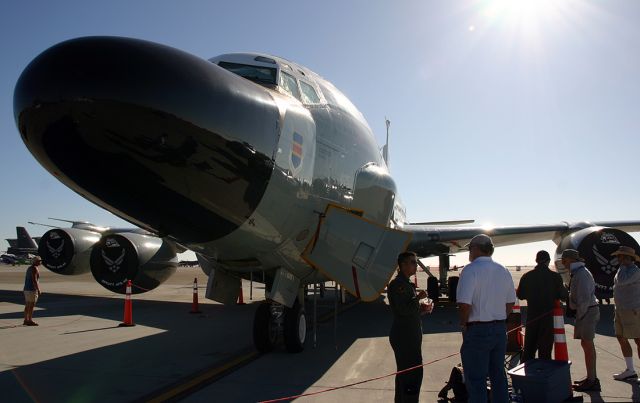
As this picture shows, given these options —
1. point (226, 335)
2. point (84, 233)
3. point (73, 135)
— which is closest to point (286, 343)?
point (226, 335)

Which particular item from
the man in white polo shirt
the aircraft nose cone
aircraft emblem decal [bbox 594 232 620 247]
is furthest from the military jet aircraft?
aircraft emblem decal [bbox 594 232 620 247]

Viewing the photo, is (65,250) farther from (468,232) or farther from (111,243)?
(468,232)

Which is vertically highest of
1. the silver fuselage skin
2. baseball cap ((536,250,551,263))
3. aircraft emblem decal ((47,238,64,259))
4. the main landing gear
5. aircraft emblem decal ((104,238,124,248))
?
the silver fuselage skin

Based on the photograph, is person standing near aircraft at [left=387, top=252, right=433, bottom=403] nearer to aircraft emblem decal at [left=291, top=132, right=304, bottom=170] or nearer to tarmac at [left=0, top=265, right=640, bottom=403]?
tarmac at [left=0, top=265, right=640, bottom=403]

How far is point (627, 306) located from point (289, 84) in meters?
4.74

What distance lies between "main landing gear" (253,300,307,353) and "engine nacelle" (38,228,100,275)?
8.90m

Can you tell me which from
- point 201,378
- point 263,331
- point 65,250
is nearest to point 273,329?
point 263,331

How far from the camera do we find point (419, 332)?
4012 mm

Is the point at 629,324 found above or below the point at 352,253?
below

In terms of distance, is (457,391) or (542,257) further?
(542,257)

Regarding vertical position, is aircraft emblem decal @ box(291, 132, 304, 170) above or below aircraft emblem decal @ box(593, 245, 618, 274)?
above

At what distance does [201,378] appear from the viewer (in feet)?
18.1

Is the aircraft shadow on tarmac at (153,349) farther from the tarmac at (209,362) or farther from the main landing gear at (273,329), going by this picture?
the main landing gear at (273,329)

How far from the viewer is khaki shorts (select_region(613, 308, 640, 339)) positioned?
539 cm
